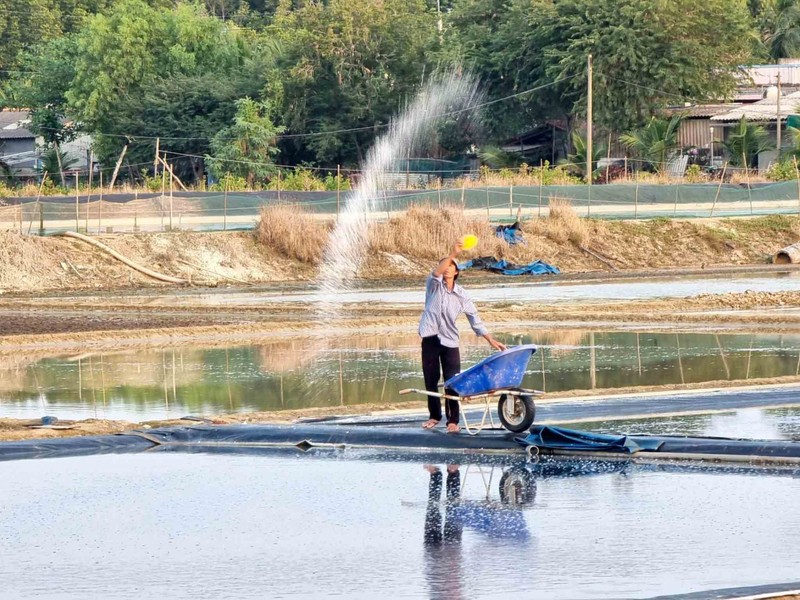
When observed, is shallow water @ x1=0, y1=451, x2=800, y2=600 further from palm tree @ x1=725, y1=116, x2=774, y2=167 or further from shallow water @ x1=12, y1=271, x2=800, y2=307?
palm tree @ x1=725, y1=116, x2=774, y2=167

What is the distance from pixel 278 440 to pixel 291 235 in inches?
964

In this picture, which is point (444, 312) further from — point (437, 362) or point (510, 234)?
point (510, 234)

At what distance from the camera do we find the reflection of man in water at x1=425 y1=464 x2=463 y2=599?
314 inches

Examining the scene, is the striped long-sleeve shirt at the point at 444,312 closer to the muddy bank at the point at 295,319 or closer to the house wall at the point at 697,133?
the muddy bank at the point at 295,319

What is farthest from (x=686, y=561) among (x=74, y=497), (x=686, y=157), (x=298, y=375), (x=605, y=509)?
(x=686, y=157)

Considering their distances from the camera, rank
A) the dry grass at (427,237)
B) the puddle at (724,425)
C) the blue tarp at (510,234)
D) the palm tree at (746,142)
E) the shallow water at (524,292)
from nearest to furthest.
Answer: the puddle at (724,425), the shallow water at (524,292), the dry grass at (427,237), the blue tarp at (510,234), the palm tree at (746,142)

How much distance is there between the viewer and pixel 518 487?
10.9m

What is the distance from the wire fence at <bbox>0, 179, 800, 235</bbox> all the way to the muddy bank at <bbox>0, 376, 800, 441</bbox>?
23.0 m

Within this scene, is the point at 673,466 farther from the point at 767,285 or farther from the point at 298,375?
the point at 767,285

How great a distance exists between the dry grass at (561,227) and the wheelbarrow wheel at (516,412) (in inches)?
1073

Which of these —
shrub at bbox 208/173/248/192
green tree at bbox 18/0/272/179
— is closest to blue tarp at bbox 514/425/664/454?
shrub at bbox 208/173/248/192

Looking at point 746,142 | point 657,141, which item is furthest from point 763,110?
point 657,141

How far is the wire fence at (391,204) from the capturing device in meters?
38.9

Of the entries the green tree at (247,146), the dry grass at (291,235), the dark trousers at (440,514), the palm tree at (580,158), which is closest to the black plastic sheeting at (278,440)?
the dark trousers at (440,514)
